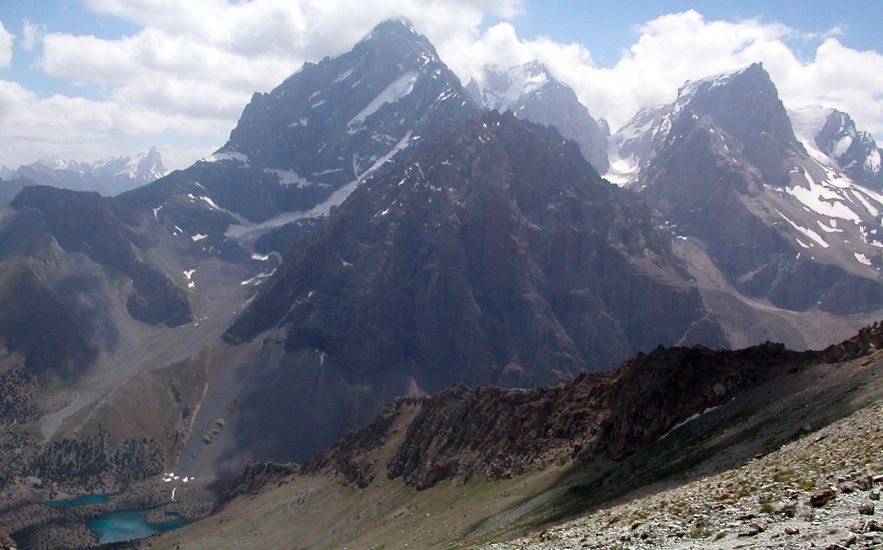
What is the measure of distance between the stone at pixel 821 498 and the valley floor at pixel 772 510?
0.07 meters

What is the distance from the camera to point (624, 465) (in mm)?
90312

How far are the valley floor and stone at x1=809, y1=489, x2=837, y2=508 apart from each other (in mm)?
69

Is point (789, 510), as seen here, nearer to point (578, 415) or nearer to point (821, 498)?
point (821, 498)

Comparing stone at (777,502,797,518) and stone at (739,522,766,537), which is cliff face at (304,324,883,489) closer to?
stone at (777,502,797,518)

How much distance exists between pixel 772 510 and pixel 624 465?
55401 mm

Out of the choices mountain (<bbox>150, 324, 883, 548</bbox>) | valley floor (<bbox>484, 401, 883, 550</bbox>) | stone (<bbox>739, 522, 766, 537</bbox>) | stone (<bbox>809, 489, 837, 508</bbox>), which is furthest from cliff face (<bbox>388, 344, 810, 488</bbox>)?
stone (<bbox>739, 522, 766, 537</bbox>)

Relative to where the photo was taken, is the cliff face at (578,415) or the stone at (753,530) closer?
the stone at (753,530)

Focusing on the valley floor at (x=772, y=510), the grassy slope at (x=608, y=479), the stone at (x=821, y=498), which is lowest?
the grassy slope at (x=608, y=479)

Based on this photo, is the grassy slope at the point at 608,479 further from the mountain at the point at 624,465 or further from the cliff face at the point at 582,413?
the cliff face at the point at 582,413

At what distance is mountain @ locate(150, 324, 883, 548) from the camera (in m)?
39.4

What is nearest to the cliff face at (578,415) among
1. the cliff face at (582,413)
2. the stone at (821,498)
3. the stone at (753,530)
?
the cliff face at (582,413)

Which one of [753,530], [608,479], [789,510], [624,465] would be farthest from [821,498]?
[624,465]

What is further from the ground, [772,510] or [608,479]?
[772,510]

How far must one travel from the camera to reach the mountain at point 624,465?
39.4m
